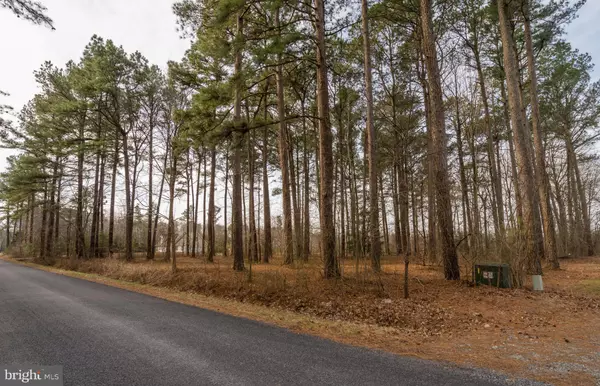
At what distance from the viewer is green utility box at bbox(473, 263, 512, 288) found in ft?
24.8

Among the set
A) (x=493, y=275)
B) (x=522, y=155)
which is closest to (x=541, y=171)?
(x=522, y=155)

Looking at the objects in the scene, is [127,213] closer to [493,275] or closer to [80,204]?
[80,204]

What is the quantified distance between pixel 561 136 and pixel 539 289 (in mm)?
16897

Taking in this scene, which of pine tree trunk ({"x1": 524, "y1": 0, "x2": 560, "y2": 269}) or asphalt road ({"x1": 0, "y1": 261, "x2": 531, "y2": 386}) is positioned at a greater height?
pine tree trunk ({"x1": 524, "y1": 0, "x2": 560, "y2": 269})

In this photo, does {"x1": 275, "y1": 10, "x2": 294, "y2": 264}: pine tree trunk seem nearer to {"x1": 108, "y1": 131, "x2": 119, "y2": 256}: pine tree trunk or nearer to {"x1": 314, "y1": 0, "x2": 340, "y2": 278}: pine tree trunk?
{"x1": 314, "y1": 0, "x2": 340, "y2": 278}: pine tree trunk

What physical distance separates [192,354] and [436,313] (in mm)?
4747

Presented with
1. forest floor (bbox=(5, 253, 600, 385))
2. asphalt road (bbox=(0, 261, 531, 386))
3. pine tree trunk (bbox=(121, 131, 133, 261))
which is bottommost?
forest floor (bbox=(5, 253, 600, 385))

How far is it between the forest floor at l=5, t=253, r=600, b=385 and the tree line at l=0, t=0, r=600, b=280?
3.22 feet

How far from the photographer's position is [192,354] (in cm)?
359

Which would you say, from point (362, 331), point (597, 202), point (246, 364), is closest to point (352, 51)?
point (362, 331)

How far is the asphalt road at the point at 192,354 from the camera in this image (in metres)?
3.01

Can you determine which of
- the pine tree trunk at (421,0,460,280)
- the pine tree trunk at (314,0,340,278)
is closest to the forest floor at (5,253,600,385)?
the pine tree trunk at (314,0,340,278)

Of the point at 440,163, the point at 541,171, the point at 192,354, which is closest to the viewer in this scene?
the point at 192,354

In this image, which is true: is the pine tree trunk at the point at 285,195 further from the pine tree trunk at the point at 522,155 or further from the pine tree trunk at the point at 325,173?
the pine tree trunk at the point at 522,155
